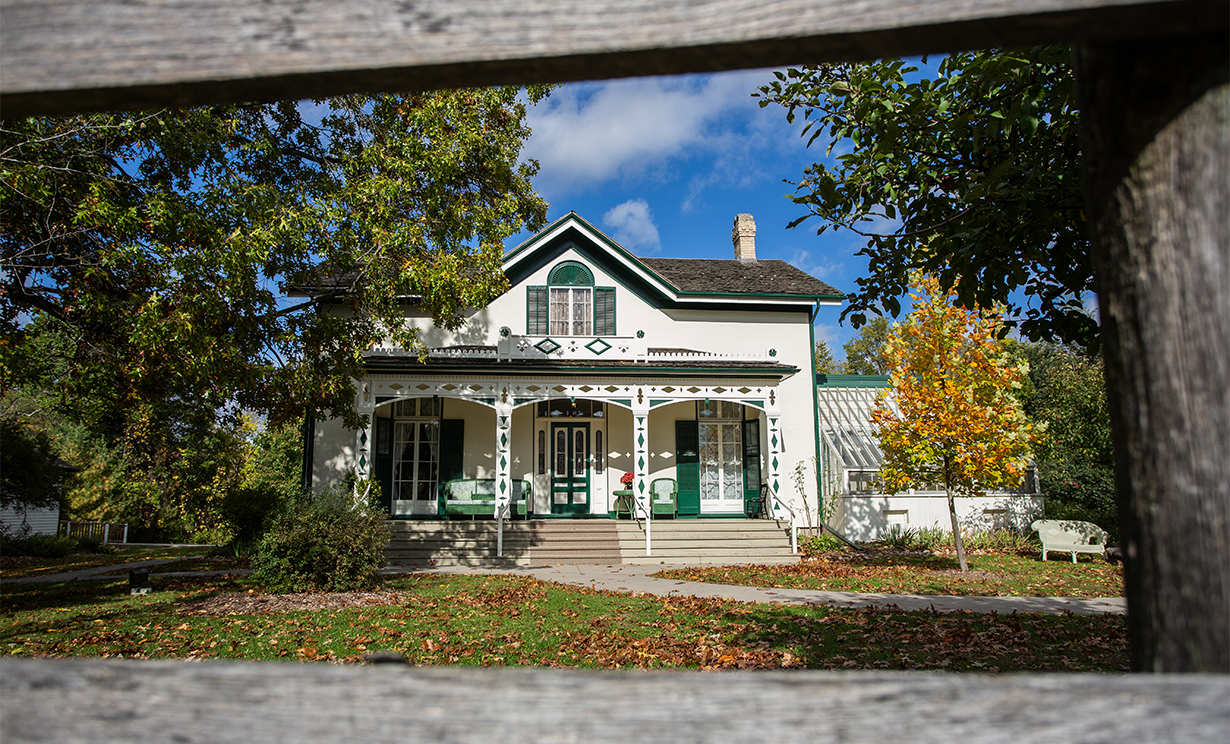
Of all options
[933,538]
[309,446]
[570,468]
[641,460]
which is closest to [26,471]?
[309,446]

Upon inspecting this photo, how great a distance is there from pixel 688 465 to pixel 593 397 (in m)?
3.70

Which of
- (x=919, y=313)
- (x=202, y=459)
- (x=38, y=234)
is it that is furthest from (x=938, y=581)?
(x=202, y=459)

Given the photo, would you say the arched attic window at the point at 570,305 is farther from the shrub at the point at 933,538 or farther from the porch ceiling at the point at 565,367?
the shrub at the point at 933,538

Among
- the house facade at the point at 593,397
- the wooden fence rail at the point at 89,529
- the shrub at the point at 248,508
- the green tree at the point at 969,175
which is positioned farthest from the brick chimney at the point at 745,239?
the wooden fence rail at the point at 89,529

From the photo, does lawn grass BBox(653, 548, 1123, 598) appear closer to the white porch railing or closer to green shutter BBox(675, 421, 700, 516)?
green shutter BBox(675, 421, 700, 516)

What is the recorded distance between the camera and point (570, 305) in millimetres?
20422

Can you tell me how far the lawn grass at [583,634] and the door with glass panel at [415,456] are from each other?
828cm

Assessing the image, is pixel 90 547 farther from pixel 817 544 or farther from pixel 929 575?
pixel 929 575

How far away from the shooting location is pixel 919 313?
14430 millimetres

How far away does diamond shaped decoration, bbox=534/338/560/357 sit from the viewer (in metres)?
18.0

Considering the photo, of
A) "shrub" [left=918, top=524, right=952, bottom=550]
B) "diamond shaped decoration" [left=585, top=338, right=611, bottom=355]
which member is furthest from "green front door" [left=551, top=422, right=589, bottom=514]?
"shrub" [left=918, top=524, right=952, bottom=550]

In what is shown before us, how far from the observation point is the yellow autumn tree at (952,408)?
13.7 meters

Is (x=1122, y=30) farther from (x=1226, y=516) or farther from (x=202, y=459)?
(x=202, y=459)

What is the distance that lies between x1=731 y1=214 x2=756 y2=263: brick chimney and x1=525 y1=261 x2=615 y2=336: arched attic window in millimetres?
6190
